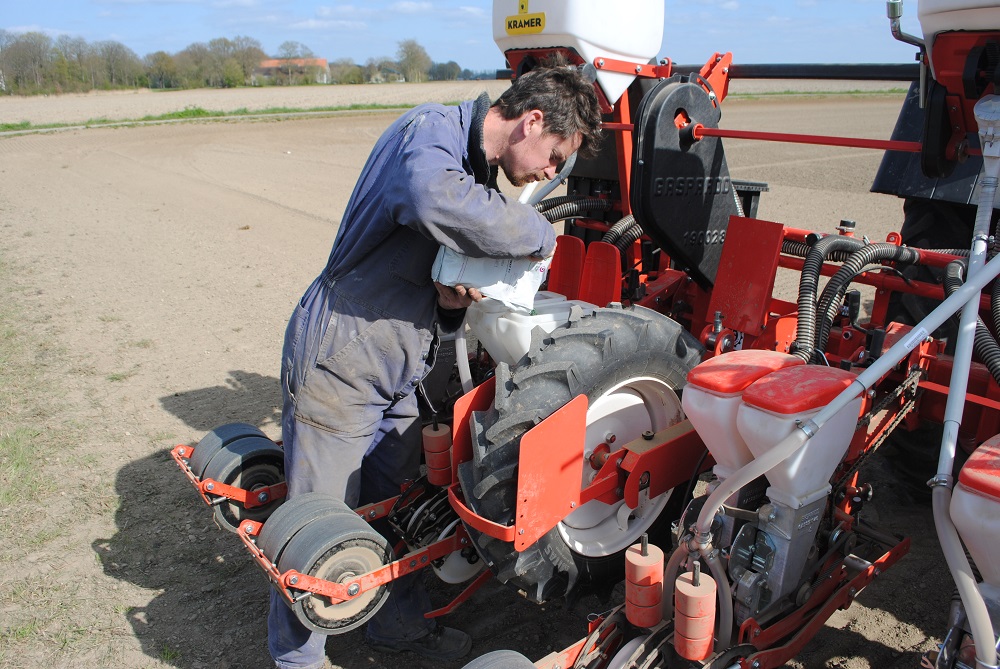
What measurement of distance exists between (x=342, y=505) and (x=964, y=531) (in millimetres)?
1789

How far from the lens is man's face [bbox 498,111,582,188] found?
8.26ft

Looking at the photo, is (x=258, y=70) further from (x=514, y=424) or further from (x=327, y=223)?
(x=514, y=424)

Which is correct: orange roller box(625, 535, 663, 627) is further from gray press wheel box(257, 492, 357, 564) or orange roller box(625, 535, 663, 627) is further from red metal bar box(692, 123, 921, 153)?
red metal bar box(692, 123, 921, 153)

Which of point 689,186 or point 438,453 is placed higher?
point 689,186

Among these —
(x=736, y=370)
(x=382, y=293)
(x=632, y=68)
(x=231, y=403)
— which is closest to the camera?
(x=736, y=370)

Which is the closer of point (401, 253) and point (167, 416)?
point (401, 253)

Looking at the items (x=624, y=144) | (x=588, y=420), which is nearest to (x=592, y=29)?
(x=624, y=144)

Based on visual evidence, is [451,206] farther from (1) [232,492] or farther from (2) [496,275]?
(1) [232,492]

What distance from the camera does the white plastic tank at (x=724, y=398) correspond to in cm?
229

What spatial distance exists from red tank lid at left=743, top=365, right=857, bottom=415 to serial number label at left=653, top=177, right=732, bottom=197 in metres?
1.26

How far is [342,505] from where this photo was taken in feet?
8.55

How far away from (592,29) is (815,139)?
1.07 m

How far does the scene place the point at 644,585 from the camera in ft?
7.45

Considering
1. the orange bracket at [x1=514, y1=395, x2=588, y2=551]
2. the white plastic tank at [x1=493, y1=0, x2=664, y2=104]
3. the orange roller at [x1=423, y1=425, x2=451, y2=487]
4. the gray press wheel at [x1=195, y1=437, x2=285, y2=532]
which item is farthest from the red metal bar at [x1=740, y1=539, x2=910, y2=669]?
the white plastic tank at [x1=493, y1=0, x2=664, y2=104]
